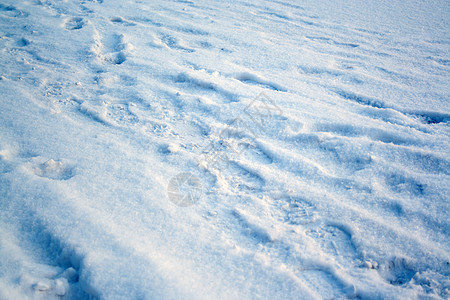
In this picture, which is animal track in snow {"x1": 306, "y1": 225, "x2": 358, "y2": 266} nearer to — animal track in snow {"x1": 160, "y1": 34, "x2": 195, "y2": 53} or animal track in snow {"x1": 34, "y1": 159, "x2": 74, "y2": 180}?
animal track in snow {"x1": 34, "y1": 159, "x2": 74, "y2": 180}

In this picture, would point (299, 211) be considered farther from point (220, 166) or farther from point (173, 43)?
point (173, 43)

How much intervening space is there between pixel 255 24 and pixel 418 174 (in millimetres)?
2210

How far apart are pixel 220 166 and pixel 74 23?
2.36m

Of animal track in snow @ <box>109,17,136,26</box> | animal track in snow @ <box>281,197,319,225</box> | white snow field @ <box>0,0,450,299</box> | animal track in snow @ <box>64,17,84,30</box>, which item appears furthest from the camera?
animal track in snow @ <box>109,17,136,26</box>

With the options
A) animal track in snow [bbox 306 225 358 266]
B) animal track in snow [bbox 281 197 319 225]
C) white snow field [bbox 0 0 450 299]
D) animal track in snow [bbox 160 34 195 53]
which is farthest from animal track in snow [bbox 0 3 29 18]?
animal track in snow [bbox 306 225 358 266]

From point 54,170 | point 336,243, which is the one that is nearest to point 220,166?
point 336,243

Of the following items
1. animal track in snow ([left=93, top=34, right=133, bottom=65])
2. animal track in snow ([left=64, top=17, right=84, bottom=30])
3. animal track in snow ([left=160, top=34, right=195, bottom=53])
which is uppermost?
animal track in snow ([left=160, top=34, right=195, bottom=53])

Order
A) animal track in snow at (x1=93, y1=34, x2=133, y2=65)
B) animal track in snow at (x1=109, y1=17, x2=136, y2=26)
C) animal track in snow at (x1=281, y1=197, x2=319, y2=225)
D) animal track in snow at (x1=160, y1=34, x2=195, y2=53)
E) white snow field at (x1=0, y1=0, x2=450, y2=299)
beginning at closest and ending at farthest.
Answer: white snow field at (x1=0, y1=0, x2=450, y2=299)
animal track in snow at (x1=281, y1=197, x2=319, y2=225)
animal track in snow at (x1=93, y1=34, x2=133, y2=65)
animal track in snow at (x1=160, y1=34, x2=195, y2=53)
animal track in snow at (x1=109, y1=17, x2=136, y2=26)

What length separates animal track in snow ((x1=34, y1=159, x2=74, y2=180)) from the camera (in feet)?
3.91

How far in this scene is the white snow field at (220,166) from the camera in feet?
2.96

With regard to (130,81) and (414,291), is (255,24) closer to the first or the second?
(130,81)

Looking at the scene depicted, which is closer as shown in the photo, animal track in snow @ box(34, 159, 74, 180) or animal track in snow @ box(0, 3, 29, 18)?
animal track in snow @ box(34, 159, 74, 180)

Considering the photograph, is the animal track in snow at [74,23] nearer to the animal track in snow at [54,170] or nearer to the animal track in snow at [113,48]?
the animal track in snow at [113,48]

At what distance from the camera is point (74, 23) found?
265 cm
